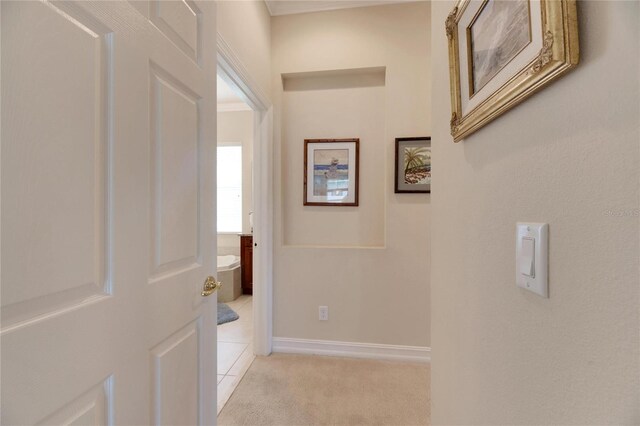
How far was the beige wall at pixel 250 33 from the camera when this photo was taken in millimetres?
1515

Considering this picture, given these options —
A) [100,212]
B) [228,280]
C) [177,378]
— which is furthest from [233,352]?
[100,212]

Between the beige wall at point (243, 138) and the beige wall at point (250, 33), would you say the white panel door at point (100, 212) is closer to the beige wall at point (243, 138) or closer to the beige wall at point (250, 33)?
the beige wall at point (250, 33)

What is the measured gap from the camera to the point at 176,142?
2.90 ft

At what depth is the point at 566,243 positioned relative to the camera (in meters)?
0.43

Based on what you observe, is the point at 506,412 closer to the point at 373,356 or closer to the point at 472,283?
the point at 472,283

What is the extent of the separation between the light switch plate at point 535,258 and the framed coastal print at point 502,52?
248 millimetres

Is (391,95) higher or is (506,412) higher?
(391,95)

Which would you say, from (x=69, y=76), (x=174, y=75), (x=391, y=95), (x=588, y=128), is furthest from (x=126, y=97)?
(x=391, y=95)

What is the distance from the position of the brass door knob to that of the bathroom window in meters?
3.25

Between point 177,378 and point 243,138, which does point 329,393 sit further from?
point 243,138

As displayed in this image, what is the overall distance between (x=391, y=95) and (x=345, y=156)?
2.03ft

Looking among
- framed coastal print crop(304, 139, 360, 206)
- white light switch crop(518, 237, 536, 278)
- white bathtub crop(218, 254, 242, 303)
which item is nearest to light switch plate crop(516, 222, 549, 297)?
white light switch crop(518, 237, 536, 278)

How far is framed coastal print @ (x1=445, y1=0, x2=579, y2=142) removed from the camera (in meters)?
0.40

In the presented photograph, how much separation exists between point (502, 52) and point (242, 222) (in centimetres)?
397
